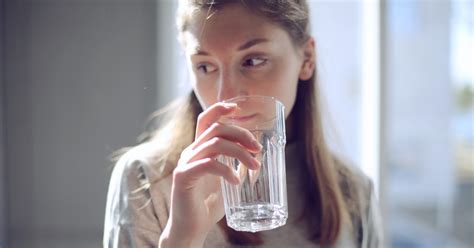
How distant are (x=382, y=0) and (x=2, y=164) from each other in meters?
0.66

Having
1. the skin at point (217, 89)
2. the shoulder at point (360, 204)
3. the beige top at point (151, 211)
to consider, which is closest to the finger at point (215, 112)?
the skin at point (217, 89)

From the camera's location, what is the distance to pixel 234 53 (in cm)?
53

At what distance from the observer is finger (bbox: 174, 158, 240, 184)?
0.48m

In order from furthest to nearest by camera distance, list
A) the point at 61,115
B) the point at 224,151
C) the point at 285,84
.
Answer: the point at 61,115 → the point at 285,84 → the point at 224,151

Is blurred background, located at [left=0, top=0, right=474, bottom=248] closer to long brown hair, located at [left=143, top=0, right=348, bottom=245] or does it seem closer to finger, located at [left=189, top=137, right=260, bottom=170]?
long brown hair, located at [left=143, top=0, right=348, bottom=245]

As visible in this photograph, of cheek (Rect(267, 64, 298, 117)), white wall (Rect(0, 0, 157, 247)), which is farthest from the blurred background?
cheek (Rect(267, 64, 298, 117))

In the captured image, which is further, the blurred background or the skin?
the blurred background

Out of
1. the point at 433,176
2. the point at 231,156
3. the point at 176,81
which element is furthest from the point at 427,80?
the point at 231,156

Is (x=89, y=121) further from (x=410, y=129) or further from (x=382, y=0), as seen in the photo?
(x=410, y=129)

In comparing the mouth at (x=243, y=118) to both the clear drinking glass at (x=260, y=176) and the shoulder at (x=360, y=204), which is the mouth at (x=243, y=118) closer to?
the clear drinking glass at (x=260, y=176)

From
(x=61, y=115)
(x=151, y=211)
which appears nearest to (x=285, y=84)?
(x=151, y=211)

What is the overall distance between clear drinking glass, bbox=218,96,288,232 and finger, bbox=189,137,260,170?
0.05ft

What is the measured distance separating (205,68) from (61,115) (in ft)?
1.62

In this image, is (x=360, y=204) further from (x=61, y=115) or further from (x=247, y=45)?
(x=61, y=115)
